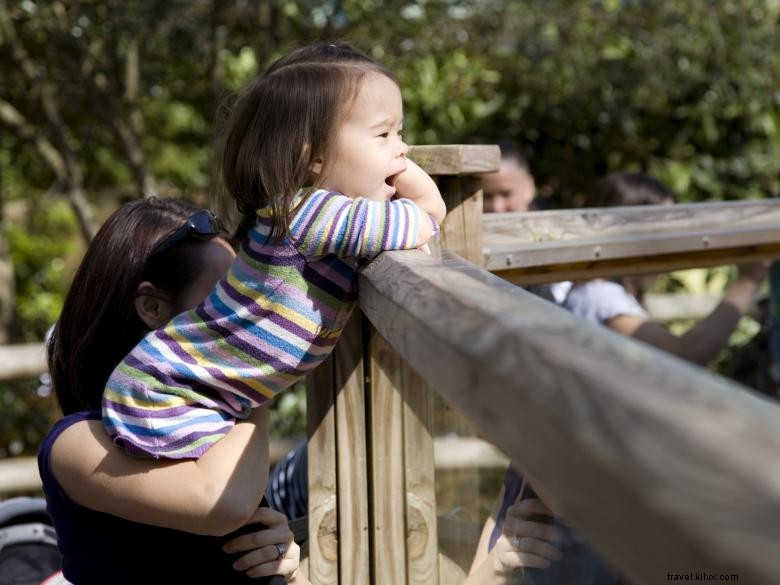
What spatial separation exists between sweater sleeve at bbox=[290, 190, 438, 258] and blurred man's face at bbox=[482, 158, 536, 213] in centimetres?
259

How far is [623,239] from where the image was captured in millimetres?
2533

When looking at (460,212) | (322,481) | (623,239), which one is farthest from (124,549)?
(623,239)

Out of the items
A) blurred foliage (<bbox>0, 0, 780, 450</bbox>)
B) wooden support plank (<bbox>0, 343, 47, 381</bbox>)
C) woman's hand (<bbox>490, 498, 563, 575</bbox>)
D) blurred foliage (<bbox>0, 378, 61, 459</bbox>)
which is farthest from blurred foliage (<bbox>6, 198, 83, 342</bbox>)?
woman's hand (<bbox>490, 498, 563, 575</bbox>)

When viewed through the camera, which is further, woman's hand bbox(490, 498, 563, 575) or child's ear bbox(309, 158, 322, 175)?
child's ear bbox(309, 158, 322, 175)

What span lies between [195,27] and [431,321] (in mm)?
5149

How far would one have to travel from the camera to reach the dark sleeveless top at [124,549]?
164 centimetres

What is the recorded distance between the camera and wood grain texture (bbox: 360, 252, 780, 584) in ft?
1.44

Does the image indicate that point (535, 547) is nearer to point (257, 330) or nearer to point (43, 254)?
point (257, 330)

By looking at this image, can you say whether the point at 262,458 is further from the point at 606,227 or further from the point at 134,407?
the point at 606,227

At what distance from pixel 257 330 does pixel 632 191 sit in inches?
103

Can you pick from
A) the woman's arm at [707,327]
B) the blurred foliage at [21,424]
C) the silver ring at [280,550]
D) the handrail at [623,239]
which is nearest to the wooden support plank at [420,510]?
the silver ring at [280,550]

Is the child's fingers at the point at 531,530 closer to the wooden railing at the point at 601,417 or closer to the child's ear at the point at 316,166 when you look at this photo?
the wooden railing at the point at 601,417

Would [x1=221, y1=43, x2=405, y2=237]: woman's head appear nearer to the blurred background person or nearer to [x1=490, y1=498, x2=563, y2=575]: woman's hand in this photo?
[x1=490, y1=498, x2=563, y2=575]: woman's hand

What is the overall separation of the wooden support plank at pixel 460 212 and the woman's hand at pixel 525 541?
62 cm
